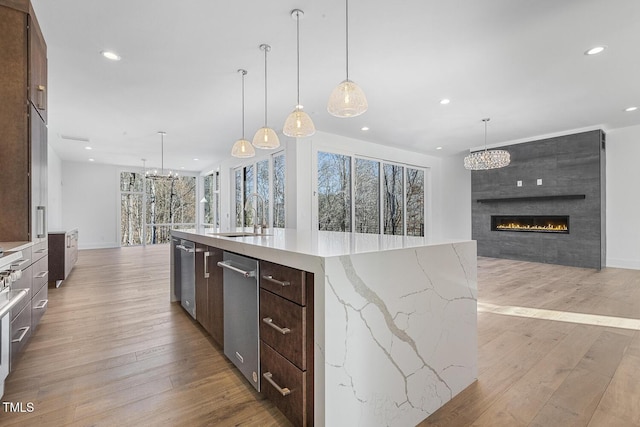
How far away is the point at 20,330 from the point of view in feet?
6.98

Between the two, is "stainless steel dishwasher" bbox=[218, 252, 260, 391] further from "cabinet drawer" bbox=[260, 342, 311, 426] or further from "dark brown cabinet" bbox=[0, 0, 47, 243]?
Answer: "dark brown cabinet" bbox=[0, 0, 47, 243]

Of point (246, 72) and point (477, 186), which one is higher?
point (246, 72)

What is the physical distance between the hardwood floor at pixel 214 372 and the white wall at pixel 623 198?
2.97 meters

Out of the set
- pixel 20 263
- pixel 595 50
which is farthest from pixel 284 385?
pixel 595 50

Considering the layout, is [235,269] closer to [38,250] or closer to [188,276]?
[188,276]

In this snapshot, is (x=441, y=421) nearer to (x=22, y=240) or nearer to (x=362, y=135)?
(x=22, y=240)

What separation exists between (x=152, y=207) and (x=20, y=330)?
30.4 feet

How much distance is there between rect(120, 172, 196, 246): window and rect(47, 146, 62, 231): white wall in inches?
62.9

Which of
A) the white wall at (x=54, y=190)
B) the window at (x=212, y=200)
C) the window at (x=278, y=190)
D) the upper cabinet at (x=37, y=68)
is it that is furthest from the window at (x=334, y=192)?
the white wall at (x=54, y=190)

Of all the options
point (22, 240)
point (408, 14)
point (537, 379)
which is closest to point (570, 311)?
point (537, 379)

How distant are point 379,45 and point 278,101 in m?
1.90

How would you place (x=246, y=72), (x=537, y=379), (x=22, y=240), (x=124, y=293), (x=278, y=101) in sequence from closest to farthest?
(x=537, y=379) → (x=22, y=240) → (x=246, y=72) → (x=124, y=293) → (x=278, y=101)

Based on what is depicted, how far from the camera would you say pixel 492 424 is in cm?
152

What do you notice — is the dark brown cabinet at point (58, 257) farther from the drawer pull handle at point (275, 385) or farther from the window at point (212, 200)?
the window at point (212, 200)
